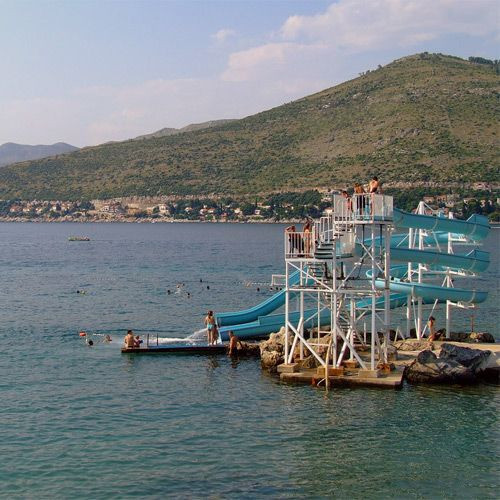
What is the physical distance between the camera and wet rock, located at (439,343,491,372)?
92.0 ft

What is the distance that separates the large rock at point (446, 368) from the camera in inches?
1082

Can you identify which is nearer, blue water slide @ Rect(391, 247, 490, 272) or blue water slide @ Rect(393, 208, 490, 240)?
blue water slide @ Rect(393, 208, 490, 240)

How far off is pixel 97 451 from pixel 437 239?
22.4m

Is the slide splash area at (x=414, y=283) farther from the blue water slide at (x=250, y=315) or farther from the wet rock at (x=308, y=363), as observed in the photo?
the wet rock at (x=308, y=363)

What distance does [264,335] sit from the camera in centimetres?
3562

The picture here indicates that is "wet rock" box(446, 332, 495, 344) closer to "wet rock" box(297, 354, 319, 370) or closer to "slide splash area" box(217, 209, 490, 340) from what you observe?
"slide splash area" box(217, 209, 490, 340)

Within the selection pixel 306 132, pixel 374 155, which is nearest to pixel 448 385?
pixel 374 155

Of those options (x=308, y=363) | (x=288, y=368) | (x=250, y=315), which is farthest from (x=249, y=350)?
(x=288, y=368)

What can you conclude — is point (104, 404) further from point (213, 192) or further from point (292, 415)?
point (213, 192)

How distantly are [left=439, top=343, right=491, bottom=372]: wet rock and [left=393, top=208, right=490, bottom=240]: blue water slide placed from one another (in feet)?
15.3

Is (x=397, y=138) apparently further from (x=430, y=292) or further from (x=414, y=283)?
(x=430, y=292)

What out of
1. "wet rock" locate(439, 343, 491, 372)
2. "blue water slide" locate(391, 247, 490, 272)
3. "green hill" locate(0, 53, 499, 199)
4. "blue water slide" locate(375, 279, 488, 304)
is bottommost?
"wet rock" locate(439, 343, 491, 372)

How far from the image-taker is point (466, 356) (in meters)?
28.3

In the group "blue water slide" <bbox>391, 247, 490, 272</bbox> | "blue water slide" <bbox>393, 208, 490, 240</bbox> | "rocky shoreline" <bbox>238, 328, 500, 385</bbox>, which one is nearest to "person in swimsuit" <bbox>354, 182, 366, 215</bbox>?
"blue water slide" <bbox>393, 208, 490, 240</bbox>
